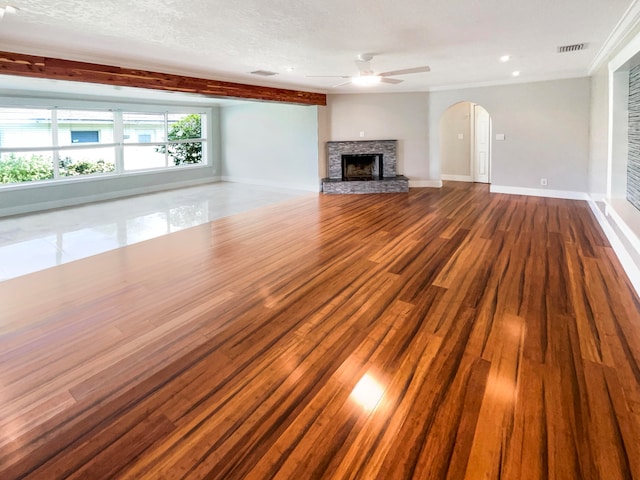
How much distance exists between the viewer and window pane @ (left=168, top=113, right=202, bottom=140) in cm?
1003

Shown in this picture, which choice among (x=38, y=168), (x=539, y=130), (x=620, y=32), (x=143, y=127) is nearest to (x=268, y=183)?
(x=143, y=127)

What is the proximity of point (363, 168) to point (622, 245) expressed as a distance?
20.4ft

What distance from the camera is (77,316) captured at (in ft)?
9.95

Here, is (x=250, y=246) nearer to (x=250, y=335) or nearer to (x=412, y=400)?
(x=250, y=335)

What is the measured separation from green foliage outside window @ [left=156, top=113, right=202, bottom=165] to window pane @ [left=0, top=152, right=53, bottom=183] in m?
2.59

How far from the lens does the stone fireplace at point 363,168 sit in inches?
348

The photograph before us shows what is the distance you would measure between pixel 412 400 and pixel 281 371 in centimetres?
77

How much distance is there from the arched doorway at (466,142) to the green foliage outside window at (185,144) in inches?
263

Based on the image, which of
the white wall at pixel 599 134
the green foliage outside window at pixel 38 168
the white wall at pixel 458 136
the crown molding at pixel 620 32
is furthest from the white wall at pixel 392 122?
the green foliage outside window at pixel 38 168

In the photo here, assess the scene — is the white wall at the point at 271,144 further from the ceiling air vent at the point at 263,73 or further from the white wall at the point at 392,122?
the ceiling air vent at the point at 263,73

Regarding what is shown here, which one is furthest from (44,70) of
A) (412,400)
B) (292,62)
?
(412,400)

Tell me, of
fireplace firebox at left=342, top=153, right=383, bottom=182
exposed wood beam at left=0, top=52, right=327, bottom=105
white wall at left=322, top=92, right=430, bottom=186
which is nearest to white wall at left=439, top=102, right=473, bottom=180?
white wall at left=322, top=92, right=430, bottom=186

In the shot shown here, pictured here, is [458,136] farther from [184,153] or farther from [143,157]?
[143,157]

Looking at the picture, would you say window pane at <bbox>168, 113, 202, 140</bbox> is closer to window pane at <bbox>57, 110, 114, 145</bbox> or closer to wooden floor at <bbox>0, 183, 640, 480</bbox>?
window pane at <bbox>57, 110, 114, 145</bbox>
